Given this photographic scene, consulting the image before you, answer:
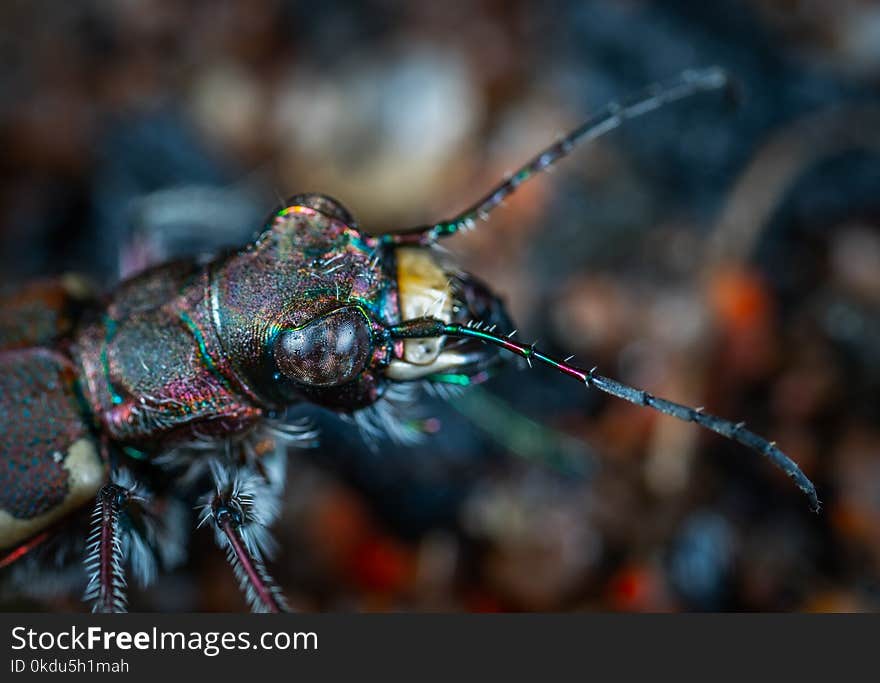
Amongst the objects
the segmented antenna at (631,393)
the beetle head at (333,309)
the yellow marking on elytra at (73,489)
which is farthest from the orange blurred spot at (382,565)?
the segmented antenna at (631,393)

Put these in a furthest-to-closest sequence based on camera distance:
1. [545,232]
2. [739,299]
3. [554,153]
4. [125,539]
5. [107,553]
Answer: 1. [545,232]
2. [739,299]
3. [125,539]
4. [554,153]
5. [107,553]

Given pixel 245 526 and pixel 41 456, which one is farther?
pixel 41 456

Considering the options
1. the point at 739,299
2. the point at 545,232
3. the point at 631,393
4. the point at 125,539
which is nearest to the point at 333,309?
the point at 631,393

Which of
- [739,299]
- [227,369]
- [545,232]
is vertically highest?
Answer: [545,232]

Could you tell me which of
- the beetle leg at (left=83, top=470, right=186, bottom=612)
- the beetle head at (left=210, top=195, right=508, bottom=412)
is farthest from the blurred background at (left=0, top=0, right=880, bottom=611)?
the beetle head at (left=210, top=195, right=508, bottom=412)

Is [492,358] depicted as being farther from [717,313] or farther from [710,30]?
[710,30]

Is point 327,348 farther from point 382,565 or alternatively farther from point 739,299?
point 739,299

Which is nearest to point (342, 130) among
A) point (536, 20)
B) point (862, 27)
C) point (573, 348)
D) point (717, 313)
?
point (536, 20)

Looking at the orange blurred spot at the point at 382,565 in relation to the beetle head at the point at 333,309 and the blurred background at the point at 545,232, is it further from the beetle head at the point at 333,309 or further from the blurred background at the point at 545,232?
the beetle head at the point at 333,309
